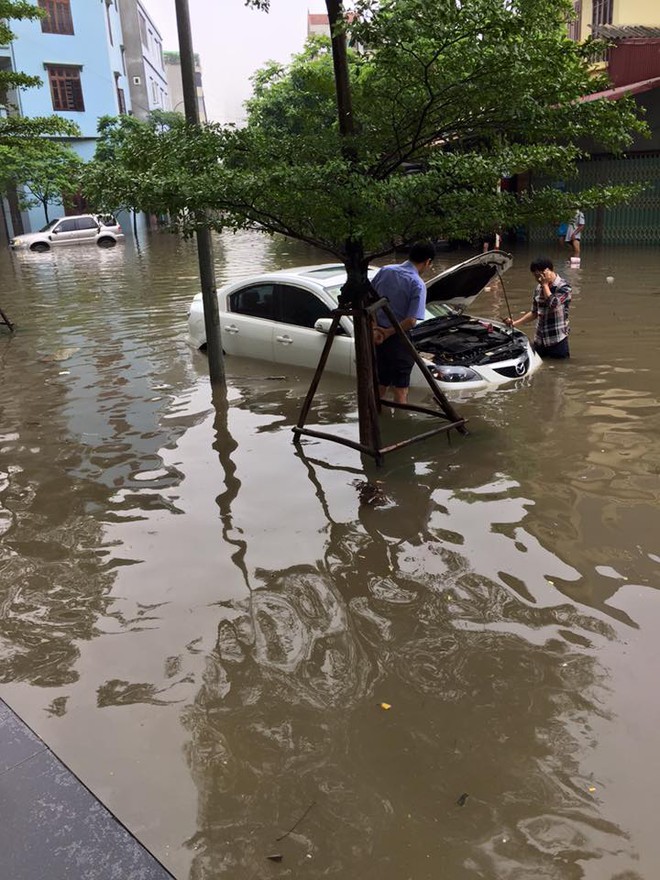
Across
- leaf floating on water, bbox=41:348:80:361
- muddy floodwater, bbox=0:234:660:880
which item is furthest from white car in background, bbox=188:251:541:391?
leaf floating on water, bbox=41:348:80:361

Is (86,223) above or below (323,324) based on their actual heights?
above

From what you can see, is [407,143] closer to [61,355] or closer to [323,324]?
[323,324]

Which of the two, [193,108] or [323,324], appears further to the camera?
[323,324]

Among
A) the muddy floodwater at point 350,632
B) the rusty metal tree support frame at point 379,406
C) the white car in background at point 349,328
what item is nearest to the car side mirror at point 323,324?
the white car in background at point 349,328

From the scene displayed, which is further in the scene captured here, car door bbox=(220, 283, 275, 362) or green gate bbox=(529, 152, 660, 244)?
green gate bbox=(529, 152, 660, 244)

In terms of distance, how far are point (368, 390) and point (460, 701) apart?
9.90 feet

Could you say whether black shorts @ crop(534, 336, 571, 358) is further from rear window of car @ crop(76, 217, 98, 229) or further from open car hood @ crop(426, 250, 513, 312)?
rear window of car @ crop(76, 217, 98, 229)

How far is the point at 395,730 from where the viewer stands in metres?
3.05

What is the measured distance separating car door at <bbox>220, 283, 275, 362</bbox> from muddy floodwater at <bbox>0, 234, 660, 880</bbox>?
1.40 meters

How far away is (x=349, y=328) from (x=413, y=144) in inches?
107

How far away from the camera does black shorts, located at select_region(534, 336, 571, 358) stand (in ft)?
28.5

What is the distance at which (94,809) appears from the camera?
2.65 meters

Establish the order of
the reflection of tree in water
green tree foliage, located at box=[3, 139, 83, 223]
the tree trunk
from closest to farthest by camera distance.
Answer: the reflection of tree in water, the tree trunk, green tree foliage, located at box=[3, 139, 83, 223]

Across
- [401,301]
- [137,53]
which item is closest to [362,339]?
[401,301]
